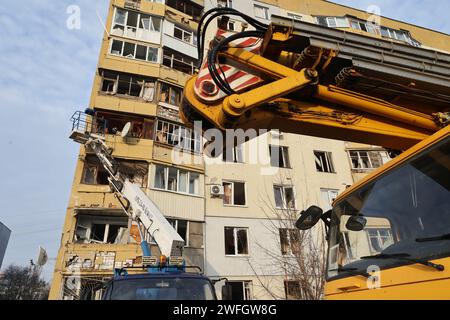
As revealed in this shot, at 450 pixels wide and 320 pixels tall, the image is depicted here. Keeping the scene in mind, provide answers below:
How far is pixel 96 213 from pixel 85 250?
1982mm

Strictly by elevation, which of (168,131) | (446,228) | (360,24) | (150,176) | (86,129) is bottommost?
(446,228)

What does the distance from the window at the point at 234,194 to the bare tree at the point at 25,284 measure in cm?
3702

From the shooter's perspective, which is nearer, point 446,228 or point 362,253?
point 446,228

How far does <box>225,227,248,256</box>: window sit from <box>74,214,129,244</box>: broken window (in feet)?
18.6

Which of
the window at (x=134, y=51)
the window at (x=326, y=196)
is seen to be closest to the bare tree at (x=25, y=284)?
the window at (x=134, y=51)

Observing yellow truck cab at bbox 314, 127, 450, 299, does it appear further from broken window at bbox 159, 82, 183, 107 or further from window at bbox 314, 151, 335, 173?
window at bbox 314, 151, 335, 173

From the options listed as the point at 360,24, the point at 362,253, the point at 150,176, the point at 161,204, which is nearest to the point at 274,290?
the point at 161,204

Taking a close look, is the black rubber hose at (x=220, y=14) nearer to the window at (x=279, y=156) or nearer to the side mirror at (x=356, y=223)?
the side mirror at (x=356, y=223)

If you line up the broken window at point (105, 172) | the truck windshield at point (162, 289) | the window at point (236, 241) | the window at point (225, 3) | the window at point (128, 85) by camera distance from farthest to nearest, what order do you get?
the window at point (225, 3) < the window at point (128, 85) < the window at point (236, 241) < the broken window at point (105, 172) < the truck windshield at point (162, 289)

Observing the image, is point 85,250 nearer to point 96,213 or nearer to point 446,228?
point 96,213

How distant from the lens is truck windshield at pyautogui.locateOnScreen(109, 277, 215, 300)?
4.93 m

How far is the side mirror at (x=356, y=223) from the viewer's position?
314cm

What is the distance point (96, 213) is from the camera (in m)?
15.0
